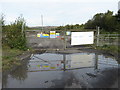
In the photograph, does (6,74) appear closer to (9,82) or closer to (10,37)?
(9,82)

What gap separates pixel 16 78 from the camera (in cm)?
521

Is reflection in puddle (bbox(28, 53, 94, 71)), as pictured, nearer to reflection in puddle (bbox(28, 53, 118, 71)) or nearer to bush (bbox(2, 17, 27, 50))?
reflection in puddle (bbox(28, 53, 118, 71))

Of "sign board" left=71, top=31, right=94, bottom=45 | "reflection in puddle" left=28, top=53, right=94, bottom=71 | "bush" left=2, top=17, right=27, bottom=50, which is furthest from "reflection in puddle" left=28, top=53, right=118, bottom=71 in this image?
"sign board" left=71, top=31, right=94, bottom=45

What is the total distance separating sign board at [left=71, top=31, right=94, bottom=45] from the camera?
12570 mm

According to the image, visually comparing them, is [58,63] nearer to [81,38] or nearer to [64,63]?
[64,63]

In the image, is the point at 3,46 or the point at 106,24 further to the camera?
the point at 106,24

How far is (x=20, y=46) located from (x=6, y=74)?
5747 millimetres

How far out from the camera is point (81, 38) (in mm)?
12898

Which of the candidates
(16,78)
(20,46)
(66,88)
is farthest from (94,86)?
(20,46)

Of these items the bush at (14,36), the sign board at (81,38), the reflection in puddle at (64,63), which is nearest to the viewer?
the reflection in puddle at (64,63)

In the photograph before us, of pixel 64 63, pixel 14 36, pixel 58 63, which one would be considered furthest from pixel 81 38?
pixel 14 36

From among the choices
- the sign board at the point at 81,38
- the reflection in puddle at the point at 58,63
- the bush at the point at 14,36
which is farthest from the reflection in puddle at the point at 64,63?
the sign board at the point at 81,38

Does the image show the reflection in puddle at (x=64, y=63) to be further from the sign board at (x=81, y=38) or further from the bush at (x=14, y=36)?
the sign board at (x=81, y=38)

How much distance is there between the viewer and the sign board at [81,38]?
1257 centimetres
